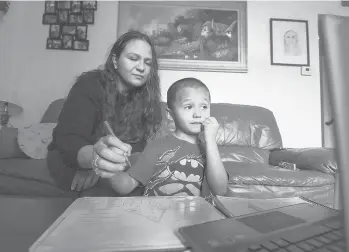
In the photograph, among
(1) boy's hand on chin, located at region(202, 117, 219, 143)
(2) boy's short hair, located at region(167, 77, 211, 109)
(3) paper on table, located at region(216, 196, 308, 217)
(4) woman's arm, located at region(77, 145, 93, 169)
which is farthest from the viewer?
(2) boy's short hair, located at region(167, 77, 211, 109)

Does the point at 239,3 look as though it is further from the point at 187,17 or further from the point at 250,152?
the point at 250,152

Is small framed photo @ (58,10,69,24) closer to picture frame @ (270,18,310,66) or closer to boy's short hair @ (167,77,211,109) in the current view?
boy's short hair @ (167,77,211,109)

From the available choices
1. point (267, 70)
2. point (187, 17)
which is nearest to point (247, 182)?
point (267, 70)

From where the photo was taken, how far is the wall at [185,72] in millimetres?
2242

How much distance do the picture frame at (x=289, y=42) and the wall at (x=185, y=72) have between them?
0.18 ft

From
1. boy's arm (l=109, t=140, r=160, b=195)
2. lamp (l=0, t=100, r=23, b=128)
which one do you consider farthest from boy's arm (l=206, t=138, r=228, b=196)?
lamp (l=0, t=100, r=23, b=128)

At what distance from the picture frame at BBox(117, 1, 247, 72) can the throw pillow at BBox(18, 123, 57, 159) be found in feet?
3.99

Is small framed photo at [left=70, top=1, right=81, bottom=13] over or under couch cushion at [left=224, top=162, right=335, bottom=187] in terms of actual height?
over

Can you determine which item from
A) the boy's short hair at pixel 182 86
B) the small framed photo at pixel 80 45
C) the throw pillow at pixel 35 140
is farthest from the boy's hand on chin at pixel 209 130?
the small framed photo at pixel 80 45

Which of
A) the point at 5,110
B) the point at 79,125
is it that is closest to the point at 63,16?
the point at 5,110

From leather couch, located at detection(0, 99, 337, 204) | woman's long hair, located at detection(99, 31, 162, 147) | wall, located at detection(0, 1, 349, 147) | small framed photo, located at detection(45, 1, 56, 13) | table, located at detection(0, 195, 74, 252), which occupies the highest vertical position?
small framed photo, located at detection(45, 1, 56, 13)

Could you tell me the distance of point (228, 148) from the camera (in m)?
1.79

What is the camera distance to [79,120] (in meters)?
0.82

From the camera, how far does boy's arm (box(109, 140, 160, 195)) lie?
0.73 metres
